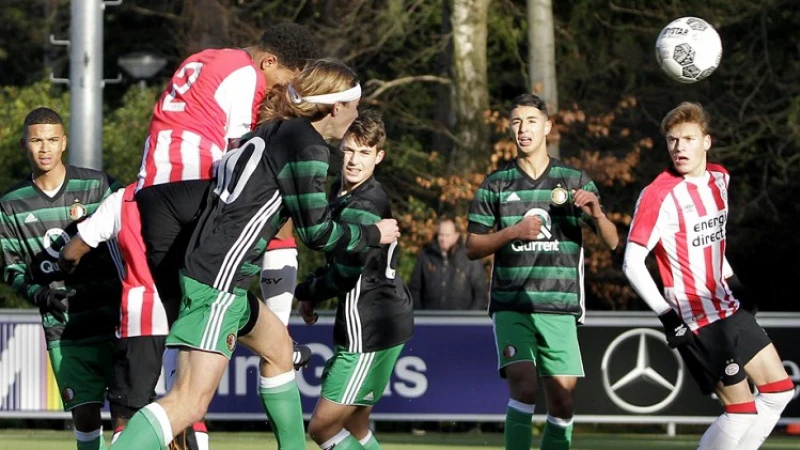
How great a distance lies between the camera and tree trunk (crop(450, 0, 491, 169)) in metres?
19.0

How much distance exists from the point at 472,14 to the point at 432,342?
6.94m

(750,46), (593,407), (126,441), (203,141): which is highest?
(750,46)

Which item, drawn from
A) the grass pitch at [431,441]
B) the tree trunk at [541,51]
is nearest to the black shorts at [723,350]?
the grass pitch at [431,441]

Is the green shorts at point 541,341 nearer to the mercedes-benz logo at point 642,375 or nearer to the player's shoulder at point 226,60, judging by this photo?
the player's shoulder at point 226,60

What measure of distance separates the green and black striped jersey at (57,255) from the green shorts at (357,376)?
1.41m

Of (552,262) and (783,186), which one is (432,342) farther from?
(783,186)

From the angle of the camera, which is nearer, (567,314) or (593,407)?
(567,314)

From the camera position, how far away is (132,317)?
25.8 ft

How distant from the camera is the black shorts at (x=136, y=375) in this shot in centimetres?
781

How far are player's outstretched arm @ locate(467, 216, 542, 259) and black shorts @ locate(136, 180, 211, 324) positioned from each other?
198 cm

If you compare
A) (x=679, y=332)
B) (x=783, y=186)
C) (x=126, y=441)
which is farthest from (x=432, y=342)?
(x=783, y=186)

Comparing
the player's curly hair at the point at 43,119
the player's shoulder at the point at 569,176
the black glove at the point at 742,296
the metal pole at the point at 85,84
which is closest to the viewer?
the black glove at the point at 742,296

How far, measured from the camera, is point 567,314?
8742mm

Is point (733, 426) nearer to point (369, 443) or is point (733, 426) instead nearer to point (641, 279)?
point (641, 279)
